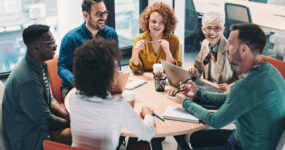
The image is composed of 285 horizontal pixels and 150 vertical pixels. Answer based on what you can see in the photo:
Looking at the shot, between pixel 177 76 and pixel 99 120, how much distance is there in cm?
98

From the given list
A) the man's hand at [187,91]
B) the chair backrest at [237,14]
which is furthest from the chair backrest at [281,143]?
the chair backrest at [237,14]

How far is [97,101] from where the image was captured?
4.78ft

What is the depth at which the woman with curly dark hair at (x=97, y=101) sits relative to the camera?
1425mm

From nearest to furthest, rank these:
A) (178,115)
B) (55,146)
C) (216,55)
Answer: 1. (55,146)
2. (178,115)
3. (216,55)

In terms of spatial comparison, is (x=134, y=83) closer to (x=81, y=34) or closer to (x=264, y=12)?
(x=81, y=34)

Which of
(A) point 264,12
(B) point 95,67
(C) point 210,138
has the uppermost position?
(A) point 264,12

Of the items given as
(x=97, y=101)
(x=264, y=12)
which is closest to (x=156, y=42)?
(x=97, y=101)

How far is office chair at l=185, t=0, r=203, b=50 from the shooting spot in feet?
16.1

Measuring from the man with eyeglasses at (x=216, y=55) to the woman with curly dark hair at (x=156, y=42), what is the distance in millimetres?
290

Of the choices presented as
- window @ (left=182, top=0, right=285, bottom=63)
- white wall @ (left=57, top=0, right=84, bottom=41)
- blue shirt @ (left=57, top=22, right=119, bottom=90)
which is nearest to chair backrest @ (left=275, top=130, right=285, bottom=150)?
blue shirt @ (left=57, top=22, right=119, bottom=90)

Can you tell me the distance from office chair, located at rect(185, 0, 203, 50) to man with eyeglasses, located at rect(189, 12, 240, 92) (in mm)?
2324

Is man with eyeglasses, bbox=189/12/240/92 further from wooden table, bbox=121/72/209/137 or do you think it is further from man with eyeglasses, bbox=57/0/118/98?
man with eyeglasses, bbox=57/0/118/98

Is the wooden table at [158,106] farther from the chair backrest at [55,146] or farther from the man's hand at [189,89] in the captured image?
the chair backrest at [55,146]

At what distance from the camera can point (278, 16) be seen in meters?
3.76
